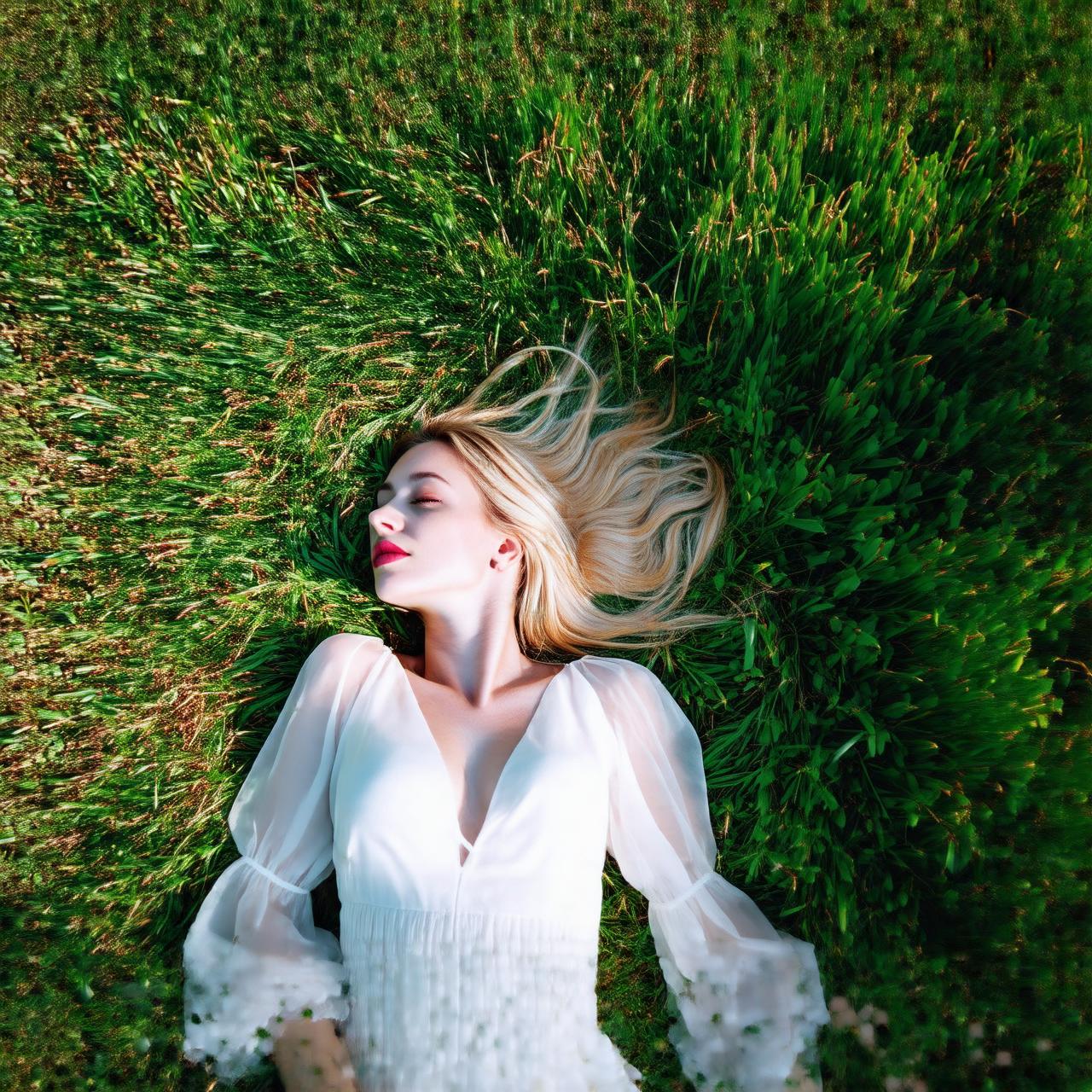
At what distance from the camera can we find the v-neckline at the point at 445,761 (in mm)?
2438

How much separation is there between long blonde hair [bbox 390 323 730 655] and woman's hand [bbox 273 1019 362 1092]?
57.0 inches

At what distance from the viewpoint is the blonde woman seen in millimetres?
2381

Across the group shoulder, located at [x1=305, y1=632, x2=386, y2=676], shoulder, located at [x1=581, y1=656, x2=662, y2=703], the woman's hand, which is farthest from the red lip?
the woman's hand

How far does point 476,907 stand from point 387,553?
1.21 m

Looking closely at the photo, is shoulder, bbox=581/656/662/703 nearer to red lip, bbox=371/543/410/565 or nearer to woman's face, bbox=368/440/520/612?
woman's face, bbox=368/440/520/612

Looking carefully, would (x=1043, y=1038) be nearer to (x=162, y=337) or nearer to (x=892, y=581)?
(x=892, y=581)

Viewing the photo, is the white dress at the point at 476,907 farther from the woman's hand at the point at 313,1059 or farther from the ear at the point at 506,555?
the ear at the point at 506,555

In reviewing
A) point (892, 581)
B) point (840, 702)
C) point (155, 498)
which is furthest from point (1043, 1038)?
point (155, 498)

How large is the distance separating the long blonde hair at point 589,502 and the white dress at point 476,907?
35 centimetres

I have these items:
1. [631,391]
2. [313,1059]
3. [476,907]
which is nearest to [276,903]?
[313,1059]

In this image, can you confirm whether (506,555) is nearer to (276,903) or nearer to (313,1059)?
(276,903)

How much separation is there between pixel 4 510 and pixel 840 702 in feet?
10.8

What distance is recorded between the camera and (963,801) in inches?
98.5

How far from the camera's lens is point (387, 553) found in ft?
9.17
